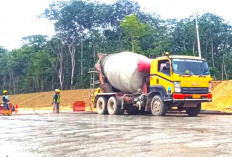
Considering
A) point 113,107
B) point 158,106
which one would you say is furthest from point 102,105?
point 158,106

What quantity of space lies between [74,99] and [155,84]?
1080 inches

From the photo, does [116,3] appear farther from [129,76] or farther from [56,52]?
[129,76]

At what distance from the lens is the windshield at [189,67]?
15414mm

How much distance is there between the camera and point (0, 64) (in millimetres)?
72688

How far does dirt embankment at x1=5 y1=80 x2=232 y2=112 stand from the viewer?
2230 cm

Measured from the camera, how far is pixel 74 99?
1684 inches

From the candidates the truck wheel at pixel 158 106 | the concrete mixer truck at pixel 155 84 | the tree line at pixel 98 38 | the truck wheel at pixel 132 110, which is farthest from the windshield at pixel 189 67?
the tree line at pixel 98 38

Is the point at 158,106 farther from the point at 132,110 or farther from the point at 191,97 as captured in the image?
the point at 132,110

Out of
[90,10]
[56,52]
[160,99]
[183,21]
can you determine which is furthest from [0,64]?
[160,99]

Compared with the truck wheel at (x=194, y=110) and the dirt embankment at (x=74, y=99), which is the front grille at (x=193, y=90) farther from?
the dirt embankment at (x=74, y=99)

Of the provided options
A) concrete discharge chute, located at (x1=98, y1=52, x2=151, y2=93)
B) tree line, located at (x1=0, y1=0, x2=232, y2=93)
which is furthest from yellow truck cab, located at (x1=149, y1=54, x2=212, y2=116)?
tree line, located at (x1=0, y1=0, x2=232, y2=93)

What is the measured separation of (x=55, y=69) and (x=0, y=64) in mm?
18776

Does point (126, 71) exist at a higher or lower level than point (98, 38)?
lower

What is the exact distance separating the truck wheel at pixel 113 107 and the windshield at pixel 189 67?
16.5ft
